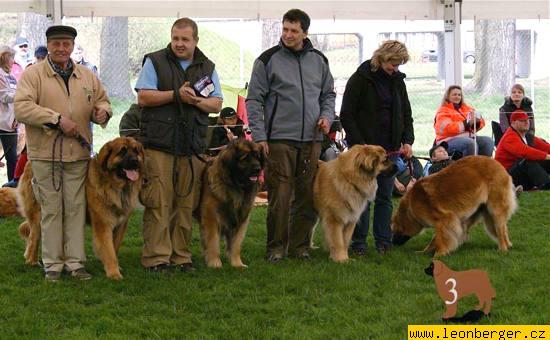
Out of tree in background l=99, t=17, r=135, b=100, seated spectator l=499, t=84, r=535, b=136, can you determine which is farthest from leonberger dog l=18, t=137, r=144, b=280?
seated spectator l=499, t=84, r=535, b=136

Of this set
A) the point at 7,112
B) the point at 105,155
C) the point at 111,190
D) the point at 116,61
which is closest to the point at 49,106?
the point at 105,155

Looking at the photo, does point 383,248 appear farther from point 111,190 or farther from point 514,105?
point 514,105

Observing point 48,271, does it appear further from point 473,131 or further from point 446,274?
point 473,131

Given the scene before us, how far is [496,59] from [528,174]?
17.2ft

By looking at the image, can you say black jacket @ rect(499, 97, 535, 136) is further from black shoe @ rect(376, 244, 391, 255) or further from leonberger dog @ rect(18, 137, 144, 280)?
leonberger dog @ rect(18, 137, 144, 280)

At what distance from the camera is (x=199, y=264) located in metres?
6.57

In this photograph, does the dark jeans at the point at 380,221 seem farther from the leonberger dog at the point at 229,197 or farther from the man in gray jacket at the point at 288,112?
the leonberger dog at the point at 229,197

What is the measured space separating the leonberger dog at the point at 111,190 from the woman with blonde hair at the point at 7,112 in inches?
163

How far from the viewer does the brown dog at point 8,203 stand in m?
8.82

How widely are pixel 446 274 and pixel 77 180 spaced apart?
9.23 ft

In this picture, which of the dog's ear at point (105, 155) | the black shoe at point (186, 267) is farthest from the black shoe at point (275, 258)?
the dog's ear at point (105, 155)

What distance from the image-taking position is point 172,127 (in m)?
6.00

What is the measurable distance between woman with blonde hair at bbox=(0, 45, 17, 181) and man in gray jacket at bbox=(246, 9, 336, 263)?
15.5 ft

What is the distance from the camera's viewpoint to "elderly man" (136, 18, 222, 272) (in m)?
5.95
